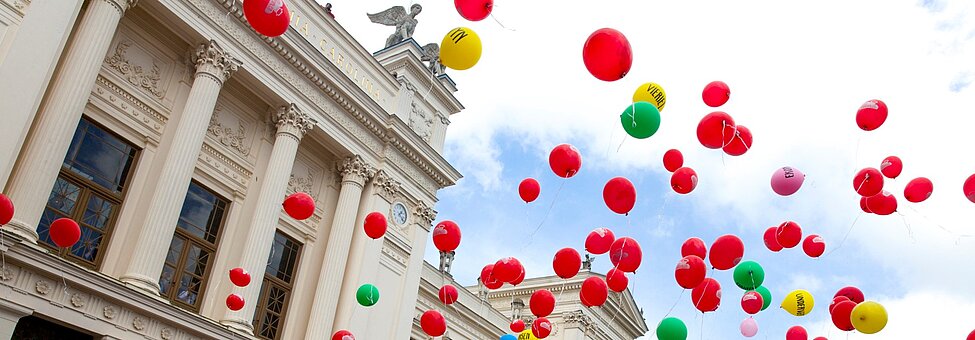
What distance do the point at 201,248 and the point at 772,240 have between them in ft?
37.4

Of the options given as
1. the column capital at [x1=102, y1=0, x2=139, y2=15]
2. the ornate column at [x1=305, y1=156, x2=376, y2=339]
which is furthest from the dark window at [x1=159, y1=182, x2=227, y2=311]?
the column capital at [x1=102, y1=0, x2=139, y2=15]

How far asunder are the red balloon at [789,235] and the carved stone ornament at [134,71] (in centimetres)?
1234

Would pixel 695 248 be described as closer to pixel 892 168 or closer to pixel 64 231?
pixel 892 168

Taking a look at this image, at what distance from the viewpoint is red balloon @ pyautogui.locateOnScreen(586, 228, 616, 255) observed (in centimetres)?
1314

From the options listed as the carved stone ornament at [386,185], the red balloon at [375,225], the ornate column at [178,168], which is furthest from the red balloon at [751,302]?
the ornate column at [178,168]

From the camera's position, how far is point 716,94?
451 inches

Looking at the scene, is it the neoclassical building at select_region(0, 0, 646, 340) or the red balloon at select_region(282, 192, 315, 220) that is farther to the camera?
the red balloon at select_region(282, 192, 315, 220)

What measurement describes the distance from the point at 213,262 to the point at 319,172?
4.07 m

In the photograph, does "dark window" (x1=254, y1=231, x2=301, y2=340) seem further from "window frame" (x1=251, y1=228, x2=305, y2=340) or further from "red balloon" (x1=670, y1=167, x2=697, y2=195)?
"red balloon" (x1=670, y1=167, x2=697, y2=195)

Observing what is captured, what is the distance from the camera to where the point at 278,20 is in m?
9.90

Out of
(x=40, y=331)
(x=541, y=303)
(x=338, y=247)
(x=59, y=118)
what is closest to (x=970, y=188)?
(x=541, y=303)

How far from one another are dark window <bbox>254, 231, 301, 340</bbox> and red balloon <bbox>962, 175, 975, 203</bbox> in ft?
44.9

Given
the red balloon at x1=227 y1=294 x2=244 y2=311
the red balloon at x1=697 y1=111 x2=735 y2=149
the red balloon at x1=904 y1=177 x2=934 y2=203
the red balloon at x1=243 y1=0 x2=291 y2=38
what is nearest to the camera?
the red balloon at x1=243 y1=0 x2=291 y2=38

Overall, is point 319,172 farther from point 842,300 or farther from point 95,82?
point 842,300
